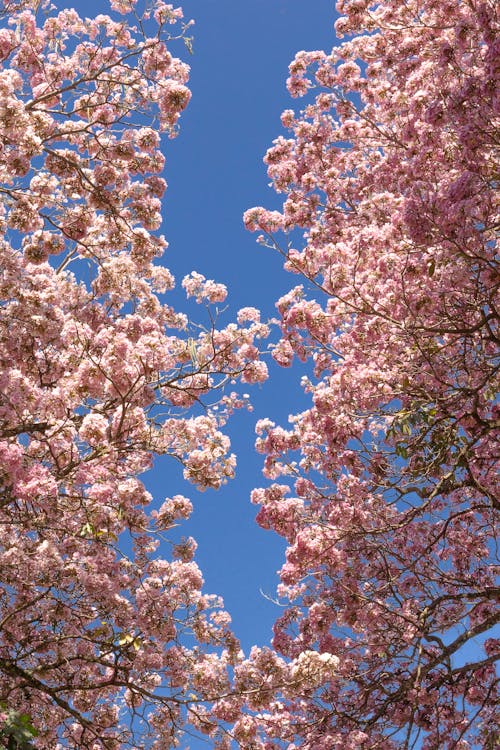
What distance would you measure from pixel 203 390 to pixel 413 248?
3119 mm

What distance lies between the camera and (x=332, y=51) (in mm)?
14891

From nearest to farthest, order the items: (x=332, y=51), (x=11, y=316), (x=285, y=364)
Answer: (x=11, y=316), (x=285, y=364), (x=332, y=51)

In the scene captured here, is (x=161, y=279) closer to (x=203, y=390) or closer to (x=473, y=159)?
(x=203, y=390)

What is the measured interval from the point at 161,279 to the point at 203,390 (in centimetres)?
184

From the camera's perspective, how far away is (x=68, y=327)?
24.9 feet

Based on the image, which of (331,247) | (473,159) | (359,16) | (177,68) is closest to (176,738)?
(331,247)

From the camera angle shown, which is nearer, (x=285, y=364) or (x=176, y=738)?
(x=176, y=738)

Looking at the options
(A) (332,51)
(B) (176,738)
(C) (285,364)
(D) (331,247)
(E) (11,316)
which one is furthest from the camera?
(A) (332,51)

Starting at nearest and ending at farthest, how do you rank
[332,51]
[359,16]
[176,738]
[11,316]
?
[11,316] < [176,738] < [359,16] < [332,51]

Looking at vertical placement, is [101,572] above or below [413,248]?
below

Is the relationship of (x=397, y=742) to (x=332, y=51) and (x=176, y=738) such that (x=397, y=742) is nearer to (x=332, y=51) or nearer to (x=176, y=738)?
(x=176, y=738)

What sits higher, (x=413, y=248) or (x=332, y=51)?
(x=332, y=51)

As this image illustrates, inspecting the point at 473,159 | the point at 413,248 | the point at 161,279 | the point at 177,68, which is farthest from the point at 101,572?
the point at 177,68

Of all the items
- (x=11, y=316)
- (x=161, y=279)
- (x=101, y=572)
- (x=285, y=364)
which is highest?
(x=285, y=364)
